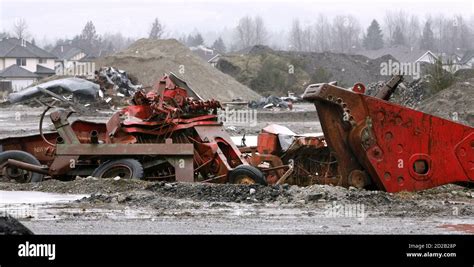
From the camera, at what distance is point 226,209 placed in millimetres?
12984

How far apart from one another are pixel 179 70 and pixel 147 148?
1915 inches

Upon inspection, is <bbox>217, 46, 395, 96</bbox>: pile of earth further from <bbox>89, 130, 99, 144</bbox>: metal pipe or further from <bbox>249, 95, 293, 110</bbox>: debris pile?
<bbox>89, 130, 99, 144</bbox>: metal pipe

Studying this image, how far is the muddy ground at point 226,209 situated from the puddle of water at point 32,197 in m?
0.01

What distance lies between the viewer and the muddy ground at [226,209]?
1116cm

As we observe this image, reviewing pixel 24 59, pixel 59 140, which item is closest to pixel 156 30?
pixel 24 59

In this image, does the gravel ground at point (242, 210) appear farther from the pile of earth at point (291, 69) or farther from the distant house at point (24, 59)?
the distant house at point (24, 59)

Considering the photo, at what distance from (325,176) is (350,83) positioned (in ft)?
249

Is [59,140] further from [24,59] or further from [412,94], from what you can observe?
[24,59]

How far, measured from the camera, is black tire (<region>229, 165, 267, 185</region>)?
50.6 ft

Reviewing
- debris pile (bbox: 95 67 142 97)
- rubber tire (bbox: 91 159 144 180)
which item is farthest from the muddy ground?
debris pile (bbox: 95 67 142 97)

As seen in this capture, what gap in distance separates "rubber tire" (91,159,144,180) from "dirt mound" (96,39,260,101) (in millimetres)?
46197

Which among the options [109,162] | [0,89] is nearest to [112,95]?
[0,89]

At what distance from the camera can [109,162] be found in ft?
52.7
